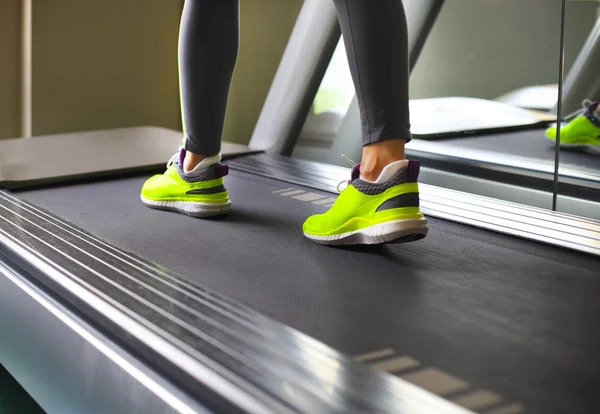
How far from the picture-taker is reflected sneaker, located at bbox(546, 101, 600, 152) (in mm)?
1835

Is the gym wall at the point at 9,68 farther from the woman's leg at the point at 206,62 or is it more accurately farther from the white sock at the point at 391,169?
the white sock at the point at 391,169

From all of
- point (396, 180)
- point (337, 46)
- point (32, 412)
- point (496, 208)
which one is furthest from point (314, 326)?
point (337, 46)

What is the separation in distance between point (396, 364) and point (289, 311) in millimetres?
223

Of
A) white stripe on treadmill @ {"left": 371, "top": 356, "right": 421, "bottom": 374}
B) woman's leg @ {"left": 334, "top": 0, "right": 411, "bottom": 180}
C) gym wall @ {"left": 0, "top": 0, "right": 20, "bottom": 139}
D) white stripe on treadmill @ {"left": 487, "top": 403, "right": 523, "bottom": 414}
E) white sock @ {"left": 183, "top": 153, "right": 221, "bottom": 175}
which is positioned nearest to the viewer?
white stripe on treadmill @ {"left": 487, "top": 403, "right": 523, "bottom": 414}

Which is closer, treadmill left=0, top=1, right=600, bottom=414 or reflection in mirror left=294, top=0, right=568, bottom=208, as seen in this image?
treadmill left=0, top=1, right=600, bottom=414

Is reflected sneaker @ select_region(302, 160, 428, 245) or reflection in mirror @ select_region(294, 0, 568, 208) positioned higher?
reflection in mirror @ select_region(294, 0, 568, 208)

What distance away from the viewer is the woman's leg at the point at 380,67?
43.5 inches

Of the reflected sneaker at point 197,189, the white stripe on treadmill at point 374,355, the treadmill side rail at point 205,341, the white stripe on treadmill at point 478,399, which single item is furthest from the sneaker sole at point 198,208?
the white stripe on treadmill at point 478,399

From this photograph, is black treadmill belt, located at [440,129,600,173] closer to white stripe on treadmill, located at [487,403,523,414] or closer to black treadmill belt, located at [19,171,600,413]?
black treadmill belt, located at [19,171,600,413]

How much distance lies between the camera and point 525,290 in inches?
43.3

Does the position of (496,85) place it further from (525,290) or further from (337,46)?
(525,290)

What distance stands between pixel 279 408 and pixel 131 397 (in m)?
0.27

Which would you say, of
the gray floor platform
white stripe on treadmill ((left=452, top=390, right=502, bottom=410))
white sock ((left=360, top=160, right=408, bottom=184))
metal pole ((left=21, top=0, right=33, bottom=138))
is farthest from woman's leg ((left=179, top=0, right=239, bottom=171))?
metal pole ((left=21, top=0, right=33, bottom=138))

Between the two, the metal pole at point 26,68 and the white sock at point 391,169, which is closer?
the white sock at point 391,169
